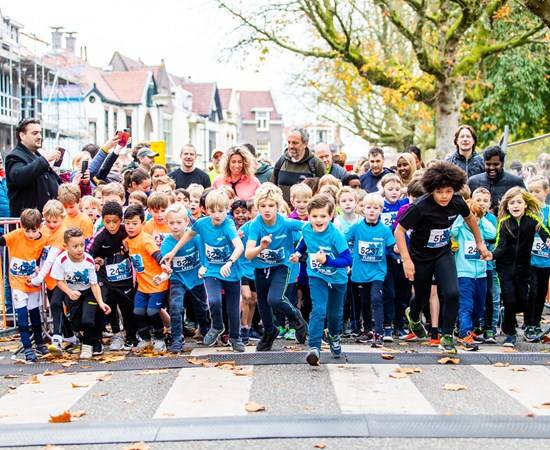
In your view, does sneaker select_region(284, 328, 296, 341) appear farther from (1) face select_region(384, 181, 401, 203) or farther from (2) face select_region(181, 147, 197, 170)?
(2) face select_region(181, 147, 197, 170)

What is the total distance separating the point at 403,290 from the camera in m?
10.2

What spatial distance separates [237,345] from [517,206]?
320cm

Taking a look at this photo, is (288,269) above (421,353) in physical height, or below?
above

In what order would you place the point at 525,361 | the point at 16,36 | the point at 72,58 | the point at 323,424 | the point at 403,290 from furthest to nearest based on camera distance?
the point at 72,58, the point at 16,36, the point at 403,290, the point at 525,361, the point at 323,424

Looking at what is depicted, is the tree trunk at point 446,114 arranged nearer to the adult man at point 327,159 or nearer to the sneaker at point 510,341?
the adult man at point 327,159

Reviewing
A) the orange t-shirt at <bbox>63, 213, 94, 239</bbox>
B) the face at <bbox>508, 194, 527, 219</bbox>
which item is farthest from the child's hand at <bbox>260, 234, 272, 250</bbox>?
the face at <bbox>508, 194, 527, 219</bbox>

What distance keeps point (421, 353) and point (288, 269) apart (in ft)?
4.99

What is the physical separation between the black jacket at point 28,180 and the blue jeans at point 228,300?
8.92 feet

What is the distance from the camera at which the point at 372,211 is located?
964 cm

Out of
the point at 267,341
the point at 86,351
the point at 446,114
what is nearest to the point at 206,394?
the point at 267,341

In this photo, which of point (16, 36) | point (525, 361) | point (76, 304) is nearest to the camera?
point (525, 361)

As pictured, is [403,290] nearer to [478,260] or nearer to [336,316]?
[478,260]

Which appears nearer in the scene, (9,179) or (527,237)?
(527,237)

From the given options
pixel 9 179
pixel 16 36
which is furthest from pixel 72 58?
pixel 9 179
